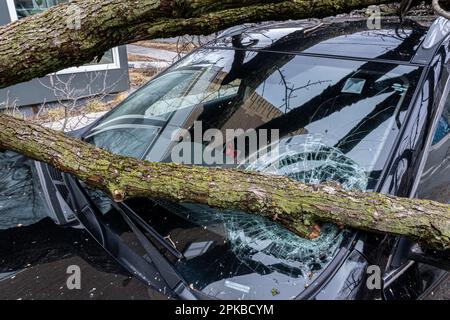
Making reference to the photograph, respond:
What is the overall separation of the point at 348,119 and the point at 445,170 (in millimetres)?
548

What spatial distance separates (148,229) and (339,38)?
140cm

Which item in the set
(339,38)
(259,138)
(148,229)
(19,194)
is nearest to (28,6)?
(19,194)

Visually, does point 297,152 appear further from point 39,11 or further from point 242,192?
point 39,11

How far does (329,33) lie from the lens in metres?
2.33

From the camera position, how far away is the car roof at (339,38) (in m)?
2.03

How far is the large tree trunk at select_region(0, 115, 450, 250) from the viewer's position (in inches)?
58.7

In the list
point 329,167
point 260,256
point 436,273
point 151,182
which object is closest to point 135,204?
point 151,182

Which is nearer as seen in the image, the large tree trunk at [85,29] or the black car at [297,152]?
the black car at [297,152]

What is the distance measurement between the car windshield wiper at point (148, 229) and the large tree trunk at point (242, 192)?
112 mm

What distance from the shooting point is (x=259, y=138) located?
2.00 metres

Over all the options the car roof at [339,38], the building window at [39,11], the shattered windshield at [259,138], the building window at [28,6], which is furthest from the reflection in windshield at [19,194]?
the building window at [28,6]

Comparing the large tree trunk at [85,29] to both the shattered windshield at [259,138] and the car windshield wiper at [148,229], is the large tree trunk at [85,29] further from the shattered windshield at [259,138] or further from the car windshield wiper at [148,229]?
the car windshield wiper at [148,229]

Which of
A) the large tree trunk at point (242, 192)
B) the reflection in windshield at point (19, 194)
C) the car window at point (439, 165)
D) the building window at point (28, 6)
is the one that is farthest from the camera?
the building window at point (28, 6)

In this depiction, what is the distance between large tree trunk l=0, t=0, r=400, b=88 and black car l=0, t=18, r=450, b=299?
386mm
